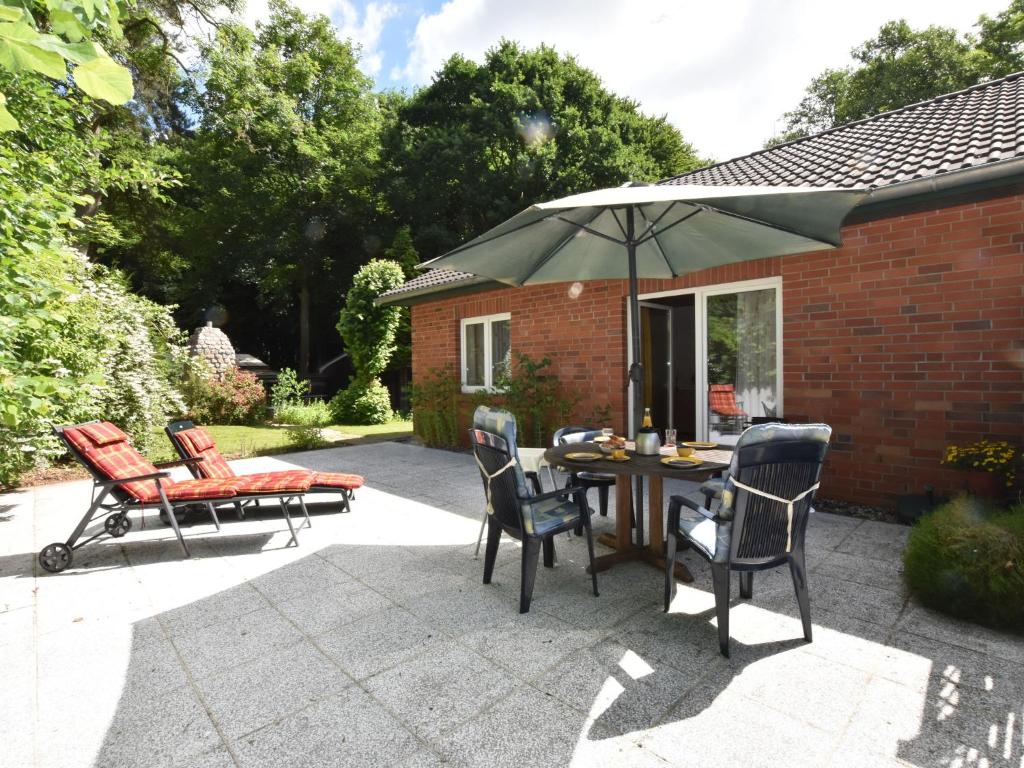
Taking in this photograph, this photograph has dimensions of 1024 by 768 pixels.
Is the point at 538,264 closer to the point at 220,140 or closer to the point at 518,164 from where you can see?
the point at 518,164

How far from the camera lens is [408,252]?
66.5ft

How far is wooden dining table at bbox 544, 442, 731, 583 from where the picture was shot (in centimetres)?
327

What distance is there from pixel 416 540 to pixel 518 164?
17555 mm

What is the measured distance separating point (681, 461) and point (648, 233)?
63.4 inches

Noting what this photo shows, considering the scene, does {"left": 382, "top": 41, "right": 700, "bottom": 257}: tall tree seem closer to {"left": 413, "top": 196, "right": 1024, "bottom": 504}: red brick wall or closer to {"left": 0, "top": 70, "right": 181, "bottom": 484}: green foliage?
{"left": 0, "top": 70, "right": 181, "bottom": 484}: green foliage

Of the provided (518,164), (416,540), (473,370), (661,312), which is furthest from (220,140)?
(416,540)

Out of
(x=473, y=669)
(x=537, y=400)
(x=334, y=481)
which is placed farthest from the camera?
(x=537, y=400)

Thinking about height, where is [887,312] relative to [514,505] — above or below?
above

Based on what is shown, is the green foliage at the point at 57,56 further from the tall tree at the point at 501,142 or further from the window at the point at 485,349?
the tall tree at the point at 501,142

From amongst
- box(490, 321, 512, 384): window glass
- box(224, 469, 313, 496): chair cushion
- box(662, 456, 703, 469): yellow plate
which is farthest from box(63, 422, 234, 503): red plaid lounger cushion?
box(490, 321, 512, 384): window glass

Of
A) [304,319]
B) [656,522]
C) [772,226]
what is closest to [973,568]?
[656,522]

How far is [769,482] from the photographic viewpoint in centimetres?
256

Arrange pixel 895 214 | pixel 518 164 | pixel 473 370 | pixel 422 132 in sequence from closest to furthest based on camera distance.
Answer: pixel 895 214
pixel 473 370
pixel 518 164
pixel 422 132

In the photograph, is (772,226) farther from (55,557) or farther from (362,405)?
(362,405)
